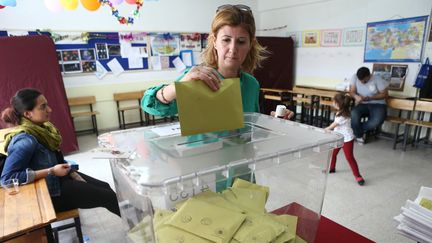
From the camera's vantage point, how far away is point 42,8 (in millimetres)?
4637

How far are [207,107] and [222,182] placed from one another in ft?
0.62

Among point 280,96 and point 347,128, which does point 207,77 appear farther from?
point 280,96

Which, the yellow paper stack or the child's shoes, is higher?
the yellow paper stack

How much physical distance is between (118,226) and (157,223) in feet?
6.68

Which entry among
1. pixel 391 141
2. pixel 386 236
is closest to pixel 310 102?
pixel 391 141

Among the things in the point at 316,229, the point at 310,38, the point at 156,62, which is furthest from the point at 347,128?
the point at 156,62

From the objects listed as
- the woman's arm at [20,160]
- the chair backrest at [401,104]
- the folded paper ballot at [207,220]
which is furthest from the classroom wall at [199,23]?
the folded paper ballot at [207,220]

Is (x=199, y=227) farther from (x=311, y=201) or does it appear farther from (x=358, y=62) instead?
(x=358, y=62)

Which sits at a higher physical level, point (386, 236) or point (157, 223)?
point (157, 223)

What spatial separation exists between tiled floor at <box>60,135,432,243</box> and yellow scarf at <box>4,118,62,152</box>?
0.29 m

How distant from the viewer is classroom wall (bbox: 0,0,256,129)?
4574 millimetres

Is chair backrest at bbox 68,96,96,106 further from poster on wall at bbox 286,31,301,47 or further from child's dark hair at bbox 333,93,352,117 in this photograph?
poster on wall at bbox 286,31,301,47

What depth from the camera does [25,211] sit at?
4.58 feet

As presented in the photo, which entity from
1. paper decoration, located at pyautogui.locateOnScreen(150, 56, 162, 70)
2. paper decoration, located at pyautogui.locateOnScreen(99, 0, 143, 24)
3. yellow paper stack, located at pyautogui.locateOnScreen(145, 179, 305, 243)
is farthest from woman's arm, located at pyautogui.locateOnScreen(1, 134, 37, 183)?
paper decoration, located at pyautogui.locateOnScreen(150, 56, 162, 70)
